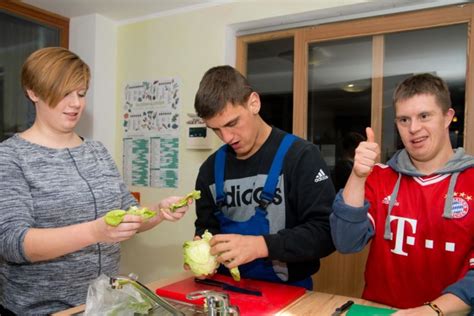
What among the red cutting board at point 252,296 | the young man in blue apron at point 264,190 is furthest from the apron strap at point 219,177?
the red cutting board at point 252,296

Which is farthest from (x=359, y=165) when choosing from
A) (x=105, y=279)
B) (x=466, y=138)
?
(x=466, y=138)

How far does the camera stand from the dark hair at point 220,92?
1.57m

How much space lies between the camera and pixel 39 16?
338 cm

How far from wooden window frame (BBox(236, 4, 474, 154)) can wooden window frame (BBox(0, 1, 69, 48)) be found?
1576 mm

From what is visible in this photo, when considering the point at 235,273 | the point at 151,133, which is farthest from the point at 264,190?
the point at 151,133

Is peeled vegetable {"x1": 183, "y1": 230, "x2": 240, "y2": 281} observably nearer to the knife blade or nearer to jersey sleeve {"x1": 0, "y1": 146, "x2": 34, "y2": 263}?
the knife blade

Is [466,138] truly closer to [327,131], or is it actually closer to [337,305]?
[327,131]

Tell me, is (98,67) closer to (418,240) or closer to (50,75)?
(50,75)

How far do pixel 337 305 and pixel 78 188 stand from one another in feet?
3.35

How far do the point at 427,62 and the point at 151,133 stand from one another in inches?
85.6

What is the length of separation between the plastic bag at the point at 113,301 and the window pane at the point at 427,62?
1972 mm

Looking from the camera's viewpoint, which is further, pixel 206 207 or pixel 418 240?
pixel 206 207

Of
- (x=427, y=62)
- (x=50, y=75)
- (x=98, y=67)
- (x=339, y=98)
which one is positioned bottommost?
(x=50, y=75)

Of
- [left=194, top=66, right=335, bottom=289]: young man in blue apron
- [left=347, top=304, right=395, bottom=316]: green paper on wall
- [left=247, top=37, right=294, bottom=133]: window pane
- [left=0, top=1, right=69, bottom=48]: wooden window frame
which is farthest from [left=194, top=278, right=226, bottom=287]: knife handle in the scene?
[left=0, top=1, right=69, bottom=48]: wooden window frame
